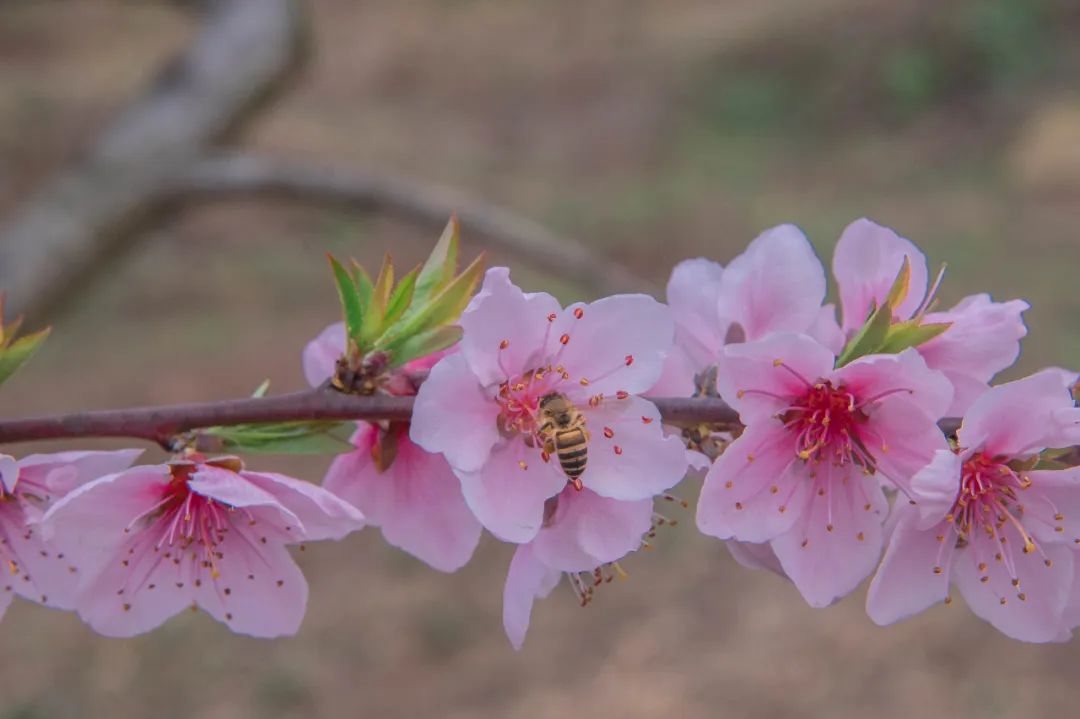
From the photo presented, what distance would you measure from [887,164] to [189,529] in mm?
9515

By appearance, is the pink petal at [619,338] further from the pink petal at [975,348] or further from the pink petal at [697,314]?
the pink petal at [975,348]

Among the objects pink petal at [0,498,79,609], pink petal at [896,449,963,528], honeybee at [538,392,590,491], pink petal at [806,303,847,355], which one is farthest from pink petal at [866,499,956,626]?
pink petal at [0,498,79,609]

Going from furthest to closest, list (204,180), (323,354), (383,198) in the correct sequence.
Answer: (383,198)
(204,180)
(323,354)

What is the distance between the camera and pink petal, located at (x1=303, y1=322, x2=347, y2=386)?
53.2 inches

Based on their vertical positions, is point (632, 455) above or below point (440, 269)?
below

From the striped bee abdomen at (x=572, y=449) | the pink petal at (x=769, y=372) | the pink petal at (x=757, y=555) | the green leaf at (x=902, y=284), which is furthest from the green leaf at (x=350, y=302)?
the green leaf at (x=902, y=284)

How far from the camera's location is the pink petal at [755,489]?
1.16 meters

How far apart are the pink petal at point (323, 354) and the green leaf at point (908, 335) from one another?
640 mm

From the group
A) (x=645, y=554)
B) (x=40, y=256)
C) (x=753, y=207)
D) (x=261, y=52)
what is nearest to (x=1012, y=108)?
(x=753, y=207)

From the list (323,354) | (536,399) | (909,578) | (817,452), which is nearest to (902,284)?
(817,452)

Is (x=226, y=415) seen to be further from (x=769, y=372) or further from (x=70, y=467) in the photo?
(x=769, y=372)

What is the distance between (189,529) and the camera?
1.28m

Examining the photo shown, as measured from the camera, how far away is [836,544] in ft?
3.90

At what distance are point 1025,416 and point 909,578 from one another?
8.6 inches
